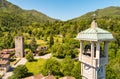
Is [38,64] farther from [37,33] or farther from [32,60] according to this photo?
[37,33]

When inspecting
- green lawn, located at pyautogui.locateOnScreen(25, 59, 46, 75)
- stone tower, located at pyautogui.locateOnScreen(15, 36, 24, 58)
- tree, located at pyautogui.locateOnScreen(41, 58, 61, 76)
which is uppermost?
stone tower, located at pyautogui.locateOnScreen(15, 36, 24, 58)

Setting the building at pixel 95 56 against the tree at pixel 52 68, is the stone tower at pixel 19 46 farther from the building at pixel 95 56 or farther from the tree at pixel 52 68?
the building at pixel 95 56

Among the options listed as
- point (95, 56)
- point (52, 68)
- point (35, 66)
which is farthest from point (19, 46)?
point (95, 56)

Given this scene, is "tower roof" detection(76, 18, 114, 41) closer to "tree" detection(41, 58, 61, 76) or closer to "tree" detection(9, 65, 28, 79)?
"tree" detection(41, 58, 61, 76)

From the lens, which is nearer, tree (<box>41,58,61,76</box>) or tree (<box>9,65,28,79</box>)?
tree (<box>9,65,28,79</box>)

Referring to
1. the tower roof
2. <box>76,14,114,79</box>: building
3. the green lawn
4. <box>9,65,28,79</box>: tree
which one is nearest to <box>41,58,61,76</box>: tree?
<box>9,65,28,79</box>: tree

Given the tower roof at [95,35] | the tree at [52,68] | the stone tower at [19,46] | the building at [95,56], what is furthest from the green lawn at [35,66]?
the tower roof at [95,35]

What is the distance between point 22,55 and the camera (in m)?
63.4

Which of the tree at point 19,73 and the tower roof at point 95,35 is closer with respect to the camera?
the tower roof at point 95,35

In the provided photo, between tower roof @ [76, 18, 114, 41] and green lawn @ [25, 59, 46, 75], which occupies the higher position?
tower roof @ [76, 18, 114, 41]

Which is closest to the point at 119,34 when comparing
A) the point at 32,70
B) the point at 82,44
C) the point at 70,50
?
the point at 70,50

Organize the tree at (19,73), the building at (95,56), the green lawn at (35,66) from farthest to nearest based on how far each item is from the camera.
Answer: the green lawn at (35,66), the tree at (19,73), the building at (95,56)

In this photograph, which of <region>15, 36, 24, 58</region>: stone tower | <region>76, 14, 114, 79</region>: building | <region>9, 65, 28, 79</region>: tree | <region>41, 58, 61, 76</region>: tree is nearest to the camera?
<region>76, 14, 114, 79</region>: building

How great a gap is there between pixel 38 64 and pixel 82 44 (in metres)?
42.2
